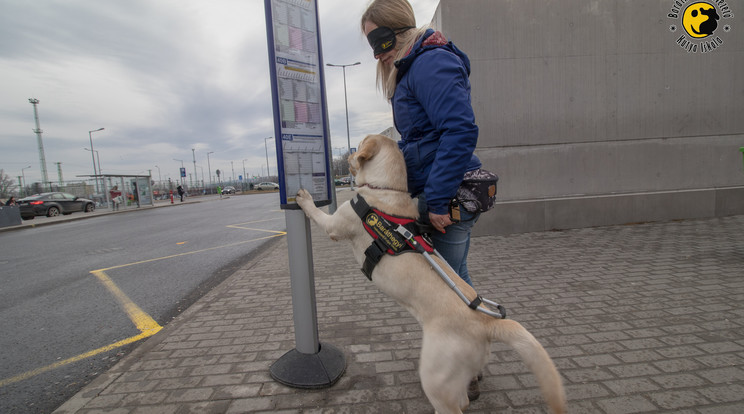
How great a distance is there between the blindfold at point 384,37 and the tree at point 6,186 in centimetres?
6028

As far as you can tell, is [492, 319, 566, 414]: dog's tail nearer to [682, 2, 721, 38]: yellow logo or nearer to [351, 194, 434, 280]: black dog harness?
[351, 194, 434, 280]: black dog harness

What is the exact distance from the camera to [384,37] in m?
2.04

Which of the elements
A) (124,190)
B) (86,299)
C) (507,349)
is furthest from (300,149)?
(124,190)

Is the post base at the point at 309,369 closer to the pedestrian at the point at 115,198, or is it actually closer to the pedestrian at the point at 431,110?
the pedestrian at the point at 431,110

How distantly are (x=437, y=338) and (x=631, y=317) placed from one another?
2534mm

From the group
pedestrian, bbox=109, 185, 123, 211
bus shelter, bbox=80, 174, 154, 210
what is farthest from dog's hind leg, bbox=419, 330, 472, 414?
pedestrian, bbox=109, 185, 123, 211

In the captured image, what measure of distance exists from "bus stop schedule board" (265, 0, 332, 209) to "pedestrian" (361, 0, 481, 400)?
51cm

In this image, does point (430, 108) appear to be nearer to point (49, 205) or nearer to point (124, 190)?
point (49, 205)

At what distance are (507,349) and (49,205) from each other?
25851 mm

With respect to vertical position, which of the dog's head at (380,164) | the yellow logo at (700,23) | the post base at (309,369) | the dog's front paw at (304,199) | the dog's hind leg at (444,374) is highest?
the yellow logo at (700,23)

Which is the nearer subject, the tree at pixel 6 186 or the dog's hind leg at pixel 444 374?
the dog's hind leg at pixel 444 374

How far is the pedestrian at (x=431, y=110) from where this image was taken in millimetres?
1710

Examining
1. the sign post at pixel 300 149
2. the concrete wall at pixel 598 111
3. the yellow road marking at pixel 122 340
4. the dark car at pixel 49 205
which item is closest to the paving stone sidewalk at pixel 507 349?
the sign post at pixel 300 149

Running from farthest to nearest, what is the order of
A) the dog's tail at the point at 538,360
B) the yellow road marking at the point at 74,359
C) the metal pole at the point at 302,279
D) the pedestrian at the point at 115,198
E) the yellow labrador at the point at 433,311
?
the pedestrian at the point at 115,198 < the yellow road marking at the point at 74,359 < the metal pole at the point at 302,279 < the yellow labrador at the point at 433,311 < the dog's tail at the point at 538,360
